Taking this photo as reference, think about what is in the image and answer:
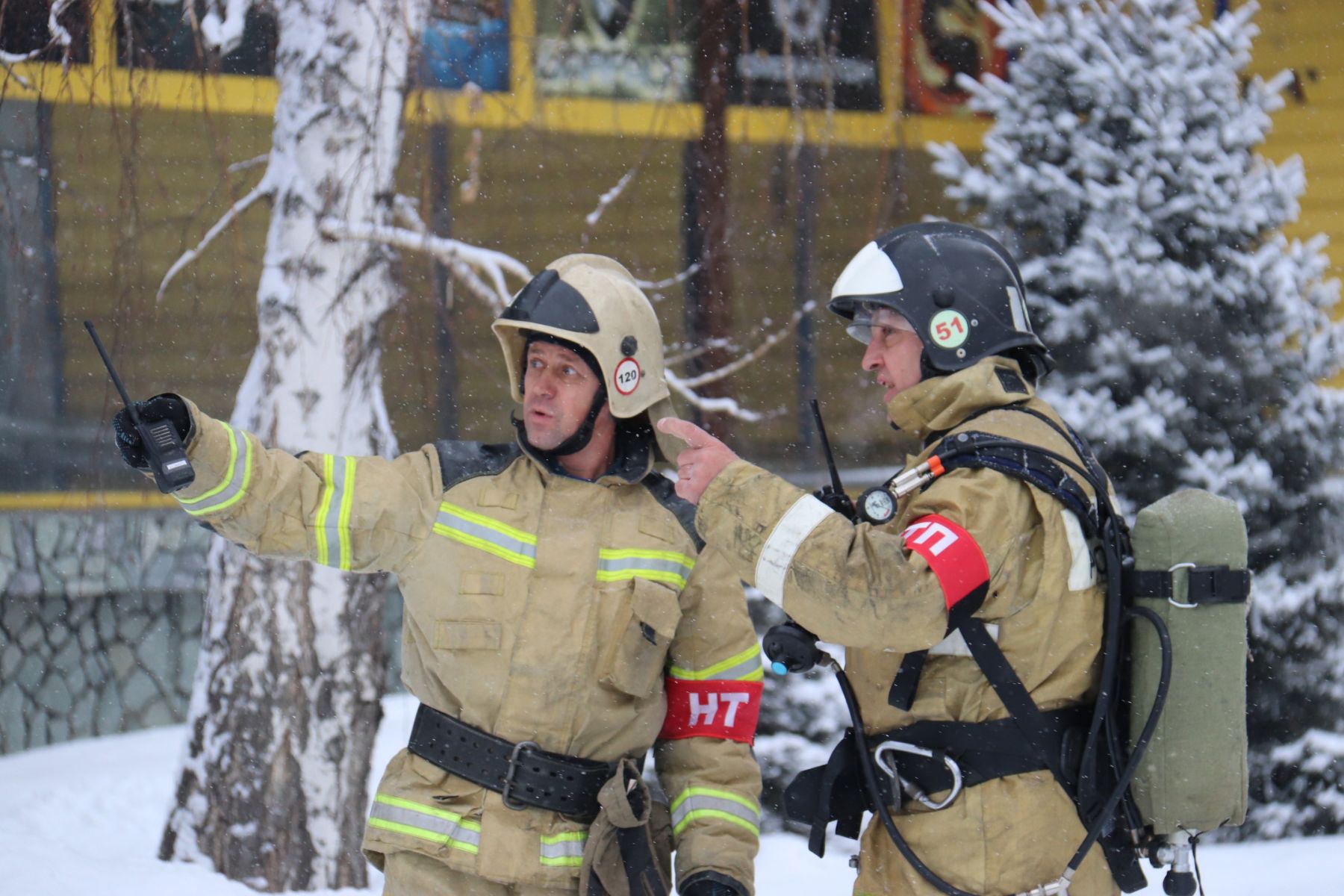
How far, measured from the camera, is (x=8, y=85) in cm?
464

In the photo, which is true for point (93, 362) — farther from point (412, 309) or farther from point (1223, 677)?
point (1223, 677)

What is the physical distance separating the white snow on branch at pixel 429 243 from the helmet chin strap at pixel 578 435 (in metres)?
2.03

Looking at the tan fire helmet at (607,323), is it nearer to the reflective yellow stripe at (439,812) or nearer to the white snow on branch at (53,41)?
the reflective yellow stripe at (439,812)

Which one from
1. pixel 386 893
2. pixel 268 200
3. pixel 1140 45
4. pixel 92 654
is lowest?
pixel 92 654

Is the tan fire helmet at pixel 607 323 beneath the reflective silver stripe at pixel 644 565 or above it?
above

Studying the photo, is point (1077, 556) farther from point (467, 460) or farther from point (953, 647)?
point (467, 460)

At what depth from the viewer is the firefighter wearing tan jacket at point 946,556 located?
7.20 ft

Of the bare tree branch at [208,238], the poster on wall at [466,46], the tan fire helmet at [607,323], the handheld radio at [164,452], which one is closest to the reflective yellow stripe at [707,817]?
the tan fire helmet at [607,323]

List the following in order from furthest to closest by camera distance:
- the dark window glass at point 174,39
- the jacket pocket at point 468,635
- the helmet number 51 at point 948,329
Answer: the dark window glass at point 174,39, the jacket pocket at point 468,635, the helmet number 51 at point 948,329

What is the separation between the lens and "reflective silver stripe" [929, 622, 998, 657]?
2419 millimetres

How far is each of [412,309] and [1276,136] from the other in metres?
5.72

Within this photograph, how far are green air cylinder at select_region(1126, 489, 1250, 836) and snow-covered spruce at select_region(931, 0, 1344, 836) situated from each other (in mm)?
3234

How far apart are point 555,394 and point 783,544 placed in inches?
→ 34.8

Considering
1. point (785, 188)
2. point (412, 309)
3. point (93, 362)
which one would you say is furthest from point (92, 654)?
point (785, 188)
